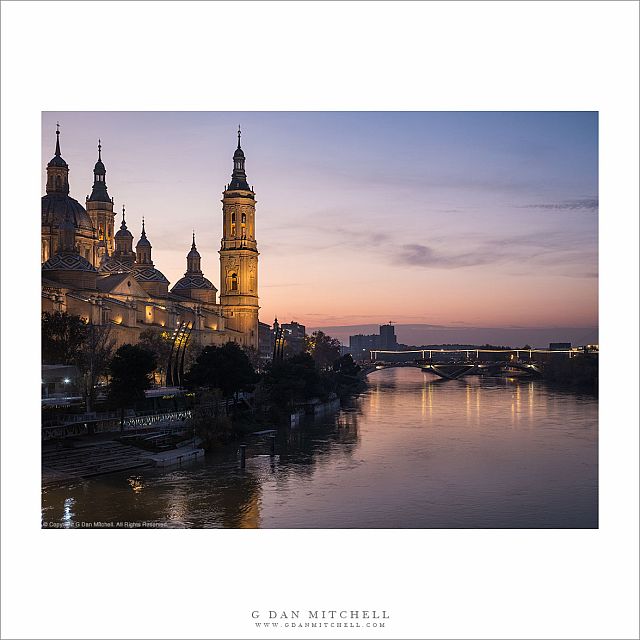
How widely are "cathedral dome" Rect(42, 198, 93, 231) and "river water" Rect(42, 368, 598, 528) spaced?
21603mm

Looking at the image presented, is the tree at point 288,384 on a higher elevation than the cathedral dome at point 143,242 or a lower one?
lower

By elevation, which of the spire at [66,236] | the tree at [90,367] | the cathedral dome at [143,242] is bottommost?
the tree at [90,367]

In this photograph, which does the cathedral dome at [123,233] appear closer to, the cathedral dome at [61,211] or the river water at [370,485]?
the cathedral dome at [61,211]

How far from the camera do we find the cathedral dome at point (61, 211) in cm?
4197

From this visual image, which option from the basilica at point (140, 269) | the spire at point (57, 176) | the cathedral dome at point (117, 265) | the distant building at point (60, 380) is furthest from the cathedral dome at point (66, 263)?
the distant building at point (60, 380)

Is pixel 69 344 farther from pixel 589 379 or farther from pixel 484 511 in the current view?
pixel 589 379

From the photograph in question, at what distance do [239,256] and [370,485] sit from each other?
3633 cm

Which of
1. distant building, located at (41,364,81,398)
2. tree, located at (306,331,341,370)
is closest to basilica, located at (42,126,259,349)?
tree, located at (306,331,341,370)

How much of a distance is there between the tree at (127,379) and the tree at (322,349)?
33.8 metres

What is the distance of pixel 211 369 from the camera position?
25.8 m

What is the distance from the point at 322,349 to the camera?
58.2m

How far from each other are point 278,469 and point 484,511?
5.69 m

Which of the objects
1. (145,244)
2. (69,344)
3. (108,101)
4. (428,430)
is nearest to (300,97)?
(108,101)
